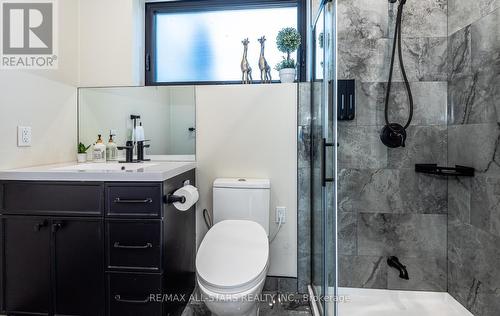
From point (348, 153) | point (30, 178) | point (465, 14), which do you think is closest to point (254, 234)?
point (348, 153)

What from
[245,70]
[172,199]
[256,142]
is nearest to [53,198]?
[172,199]

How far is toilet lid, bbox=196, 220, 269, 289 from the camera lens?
1305mm

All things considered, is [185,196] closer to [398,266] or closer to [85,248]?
[85,248]

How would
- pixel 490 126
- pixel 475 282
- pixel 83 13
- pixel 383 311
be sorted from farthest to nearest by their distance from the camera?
1. pixel 83 13
2. pixel 383 311
3. pixel 475 282
4. pixel 490 126

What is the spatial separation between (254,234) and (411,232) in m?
Result: 1.05

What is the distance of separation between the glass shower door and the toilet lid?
0.34 m

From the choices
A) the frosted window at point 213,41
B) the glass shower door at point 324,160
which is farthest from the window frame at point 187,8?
the glass shower door at point 324,160

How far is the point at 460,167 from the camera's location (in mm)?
1642

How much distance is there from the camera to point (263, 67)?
6.70 feet

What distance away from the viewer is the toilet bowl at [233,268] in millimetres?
1263

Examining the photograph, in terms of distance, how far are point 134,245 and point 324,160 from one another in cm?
105

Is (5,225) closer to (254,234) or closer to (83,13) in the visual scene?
(254,234)

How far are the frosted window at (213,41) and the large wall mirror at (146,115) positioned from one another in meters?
0.28

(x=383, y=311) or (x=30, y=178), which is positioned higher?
(x=30, y=178)
